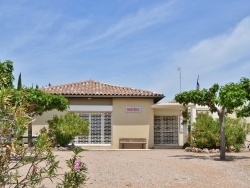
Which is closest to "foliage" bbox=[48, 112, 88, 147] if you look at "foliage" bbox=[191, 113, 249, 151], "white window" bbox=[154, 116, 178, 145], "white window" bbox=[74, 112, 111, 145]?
"white window" bbox=[74, 112, 111, 145]

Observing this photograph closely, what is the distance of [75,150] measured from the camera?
5.05m

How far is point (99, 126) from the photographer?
29969 millimetres

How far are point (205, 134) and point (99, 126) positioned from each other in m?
8.11

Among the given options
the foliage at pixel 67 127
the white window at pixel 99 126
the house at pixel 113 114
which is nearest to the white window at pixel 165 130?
the house at pixel 113 114

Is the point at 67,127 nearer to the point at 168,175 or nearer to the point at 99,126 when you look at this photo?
the point at 99,126

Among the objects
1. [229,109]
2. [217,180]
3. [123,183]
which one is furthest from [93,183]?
[229,109]

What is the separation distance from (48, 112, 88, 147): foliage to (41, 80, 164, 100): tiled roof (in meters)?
3.58

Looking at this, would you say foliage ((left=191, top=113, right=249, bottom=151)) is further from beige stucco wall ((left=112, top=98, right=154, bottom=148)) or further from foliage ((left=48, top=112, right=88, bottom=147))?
foliage ((left=48, top=112, right=88, bottom=147))

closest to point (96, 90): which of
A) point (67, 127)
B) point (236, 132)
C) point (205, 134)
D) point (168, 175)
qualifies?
point (67, 127)

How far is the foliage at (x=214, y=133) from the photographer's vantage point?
24875 mm

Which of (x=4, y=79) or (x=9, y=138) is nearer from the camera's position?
(x=9, y=138)

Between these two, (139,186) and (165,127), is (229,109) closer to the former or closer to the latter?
(139,186)

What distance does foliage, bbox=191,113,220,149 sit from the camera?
2489cm

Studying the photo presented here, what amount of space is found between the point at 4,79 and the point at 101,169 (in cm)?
1002
